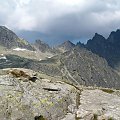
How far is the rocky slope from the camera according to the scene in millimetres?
32531

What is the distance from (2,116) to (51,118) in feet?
18.4

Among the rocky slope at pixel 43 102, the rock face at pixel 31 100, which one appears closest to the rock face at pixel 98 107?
the rocky slope at pixel 43 102

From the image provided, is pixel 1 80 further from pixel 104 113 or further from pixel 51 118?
pixel 104 113

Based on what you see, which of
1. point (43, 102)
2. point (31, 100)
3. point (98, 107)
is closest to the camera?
point (31, 100)

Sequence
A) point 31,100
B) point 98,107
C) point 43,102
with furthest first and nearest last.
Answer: point 98,107, point 43,102, point 31,100

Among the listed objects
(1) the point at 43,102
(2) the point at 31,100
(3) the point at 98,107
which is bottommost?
(3) the point at 98,107

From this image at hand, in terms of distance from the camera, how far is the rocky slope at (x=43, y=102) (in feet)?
107

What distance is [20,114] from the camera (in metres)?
32.0

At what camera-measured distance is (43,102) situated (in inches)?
1380

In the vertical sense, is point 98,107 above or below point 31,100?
below

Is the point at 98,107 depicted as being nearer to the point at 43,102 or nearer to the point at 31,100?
the point at 43,102

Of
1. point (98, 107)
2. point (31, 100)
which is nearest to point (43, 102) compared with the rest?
point (31, 100)

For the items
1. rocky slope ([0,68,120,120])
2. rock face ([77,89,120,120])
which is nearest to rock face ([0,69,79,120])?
rocky slope ([0,68,120,120])

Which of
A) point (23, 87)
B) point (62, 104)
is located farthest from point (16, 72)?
point (62, 104)
